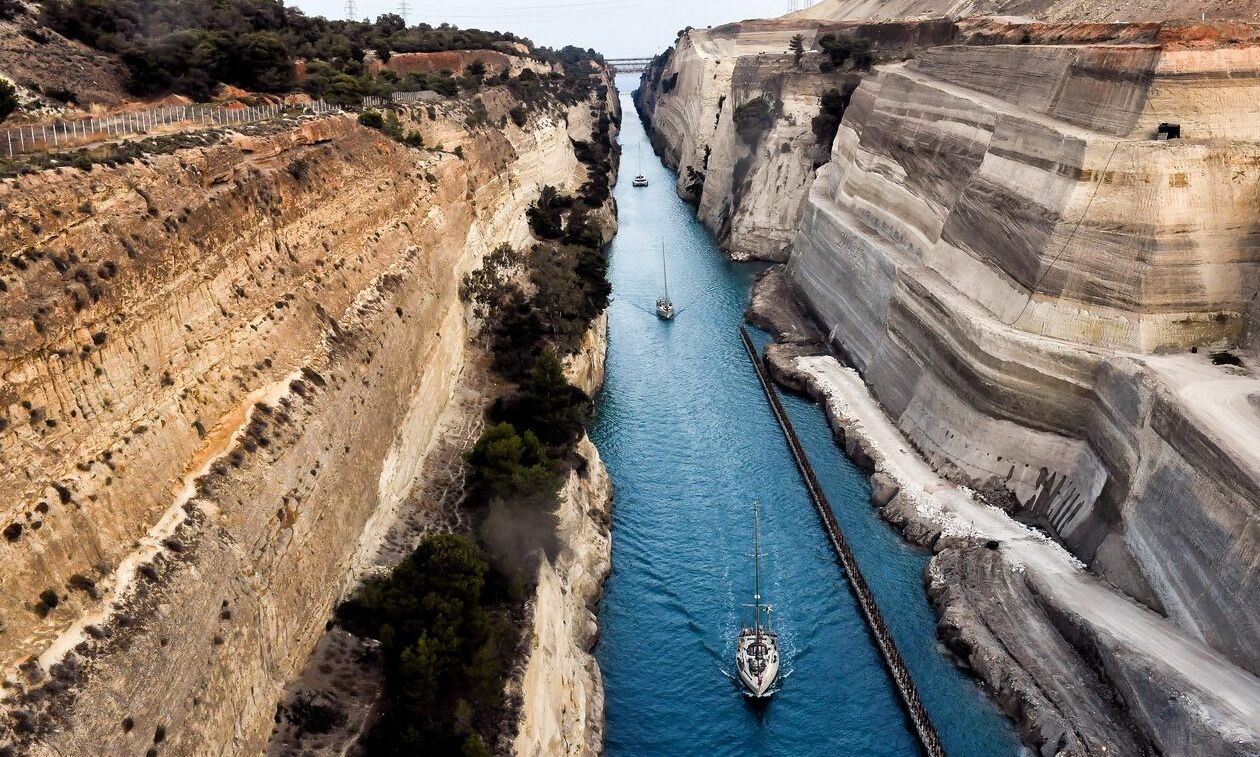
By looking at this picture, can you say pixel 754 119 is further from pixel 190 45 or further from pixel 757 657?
pixel 757 657

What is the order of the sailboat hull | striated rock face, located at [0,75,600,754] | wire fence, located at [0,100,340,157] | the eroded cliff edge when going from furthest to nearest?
the sailboat hull, the eroded cliff edge, wire fence, located at [0,100,340,157], striated rock face, located at [0,75,600,754]

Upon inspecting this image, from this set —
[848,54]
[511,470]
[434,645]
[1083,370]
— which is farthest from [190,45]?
[848,54]

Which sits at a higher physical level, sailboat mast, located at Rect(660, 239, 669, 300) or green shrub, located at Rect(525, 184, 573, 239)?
green shrub, located at Rect(525, 184, 573, 239)

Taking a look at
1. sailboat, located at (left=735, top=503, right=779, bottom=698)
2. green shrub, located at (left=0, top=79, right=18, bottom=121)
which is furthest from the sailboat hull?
green shrub, located at (left=0, top=79, right=18, bottom=121)

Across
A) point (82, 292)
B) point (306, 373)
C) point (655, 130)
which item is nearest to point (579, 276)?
point (306, 373)

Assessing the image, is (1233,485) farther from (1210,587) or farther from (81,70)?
(81,70)

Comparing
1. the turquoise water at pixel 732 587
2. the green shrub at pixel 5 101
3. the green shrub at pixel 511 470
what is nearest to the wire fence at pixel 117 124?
the green shrub at pixel 5 101

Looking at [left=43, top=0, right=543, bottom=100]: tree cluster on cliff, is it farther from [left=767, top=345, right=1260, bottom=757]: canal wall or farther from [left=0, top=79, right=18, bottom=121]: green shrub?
[left=767, top=345, right=1260, bottom=757]: canal wall
